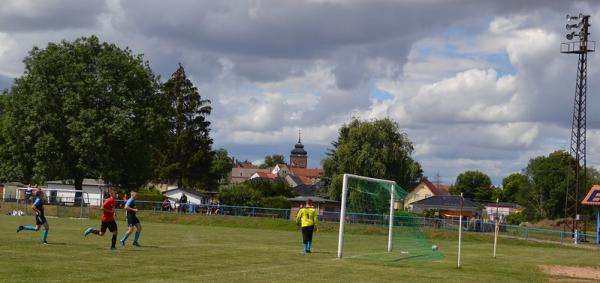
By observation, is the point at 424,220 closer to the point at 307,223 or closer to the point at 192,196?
the point at 307,223

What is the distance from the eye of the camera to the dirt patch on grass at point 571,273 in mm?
23844

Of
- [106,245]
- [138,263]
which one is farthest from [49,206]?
[138,263]

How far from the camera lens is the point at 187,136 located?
98.9 metres

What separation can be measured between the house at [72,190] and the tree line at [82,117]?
5.82 ft

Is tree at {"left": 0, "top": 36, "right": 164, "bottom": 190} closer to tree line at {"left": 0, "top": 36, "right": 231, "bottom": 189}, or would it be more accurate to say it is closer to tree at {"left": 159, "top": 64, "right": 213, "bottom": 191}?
tree line at {"left": 0, "top": 36, "right": 231, "bottom": 189}

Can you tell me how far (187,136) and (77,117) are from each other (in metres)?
29.9

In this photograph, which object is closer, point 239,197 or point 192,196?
point 239,197

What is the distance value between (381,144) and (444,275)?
6722cm

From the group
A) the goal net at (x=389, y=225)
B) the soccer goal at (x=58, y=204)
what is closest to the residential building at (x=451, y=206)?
the soccer goal at (x=58, y=204)

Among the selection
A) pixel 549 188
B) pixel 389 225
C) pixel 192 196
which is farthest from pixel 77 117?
pixel 549 188

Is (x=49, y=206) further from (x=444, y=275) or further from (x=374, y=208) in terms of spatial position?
(x=444, y=275)

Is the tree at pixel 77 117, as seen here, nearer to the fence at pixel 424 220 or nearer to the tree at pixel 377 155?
the fence at pixel 424 220

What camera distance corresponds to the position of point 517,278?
75.4 ft

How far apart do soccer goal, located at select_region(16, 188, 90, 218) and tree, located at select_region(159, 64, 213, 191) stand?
30.1m
